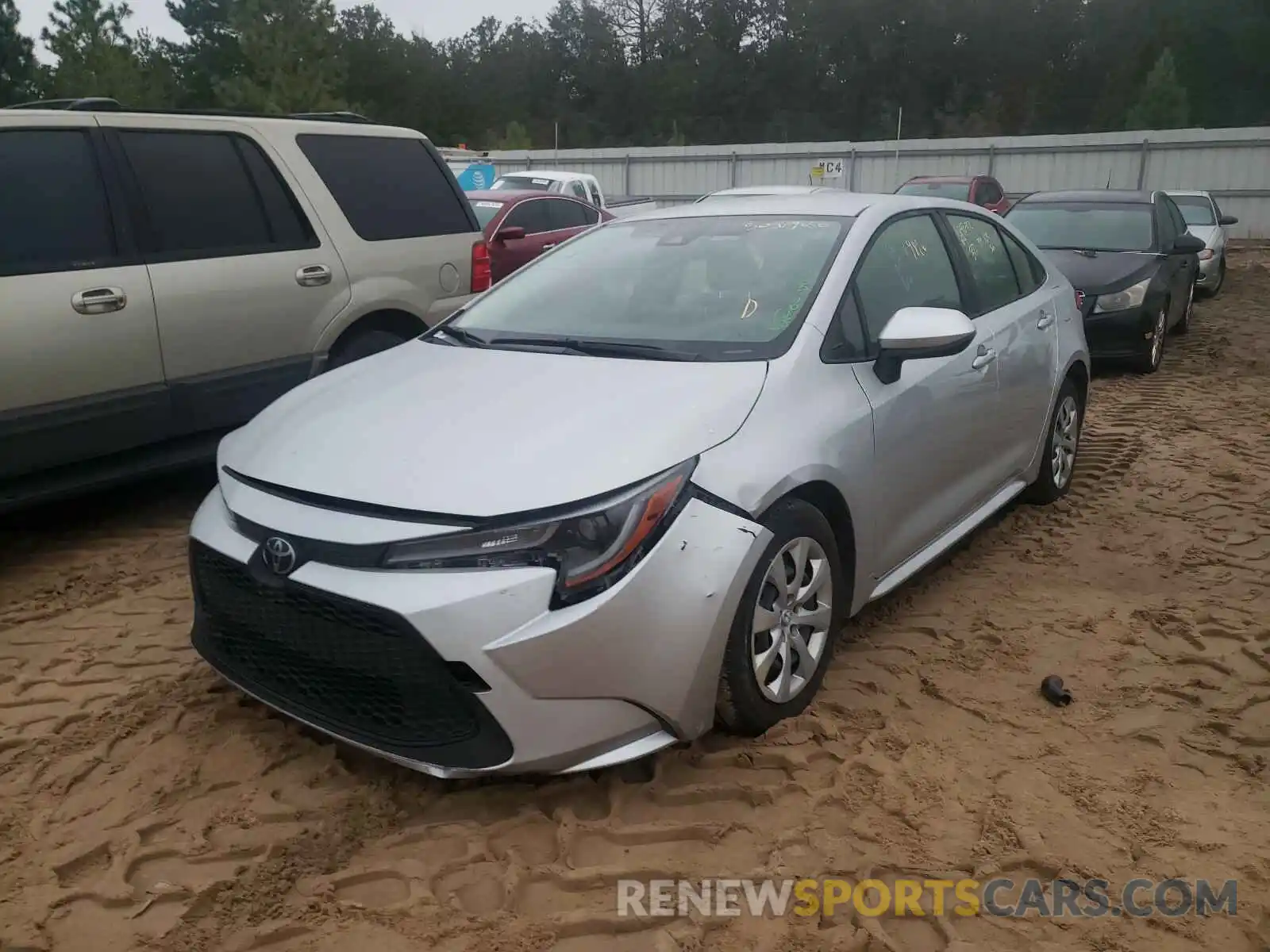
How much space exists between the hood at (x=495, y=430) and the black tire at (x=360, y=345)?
1885 mm

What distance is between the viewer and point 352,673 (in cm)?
263

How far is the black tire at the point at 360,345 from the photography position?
535 cm

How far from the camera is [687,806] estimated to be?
9.20ft

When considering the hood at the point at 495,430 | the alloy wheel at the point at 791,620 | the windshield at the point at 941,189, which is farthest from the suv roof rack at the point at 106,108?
the windshield at the point at 941,189

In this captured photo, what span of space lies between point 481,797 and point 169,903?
2.63 ft

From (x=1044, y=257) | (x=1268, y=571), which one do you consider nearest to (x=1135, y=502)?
(x=1268, y=571)

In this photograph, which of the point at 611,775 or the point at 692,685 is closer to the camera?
the point at 692,685

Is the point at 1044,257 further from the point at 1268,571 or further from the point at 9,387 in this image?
the point at 9,387

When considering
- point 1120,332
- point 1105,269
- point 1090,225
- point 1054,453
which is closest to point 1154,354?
point 1120,332

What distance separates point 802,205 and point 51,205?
309 centimetres

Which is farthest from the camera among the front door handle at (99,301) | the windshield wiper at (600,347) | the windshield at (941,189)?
the windshield at (941,189)

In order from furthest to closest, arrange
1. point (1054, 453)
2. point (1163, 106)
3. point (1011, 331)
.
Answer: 1. point (1163, 106)
2. point (1054, 453)
3. point (1011, 331)

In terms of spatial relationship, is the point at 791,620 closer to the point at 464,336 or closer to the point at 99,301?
the point at 464,336

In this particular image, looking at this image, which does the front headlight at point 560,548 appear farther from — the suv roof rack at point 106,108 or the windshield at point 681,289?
the suv roof rack at point 106,108
